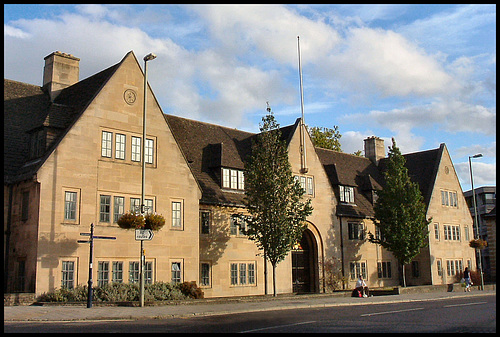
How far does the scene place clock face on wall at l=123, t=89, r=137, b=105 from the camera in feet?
97.2

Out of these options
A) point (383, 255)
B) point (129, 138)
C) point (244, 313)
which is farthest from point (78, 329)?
point (383, 255)

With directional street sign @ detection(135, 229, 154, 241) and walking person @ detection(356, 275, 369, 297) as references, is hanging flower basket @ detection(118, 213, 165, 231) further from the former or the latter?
walking person @ detection(356, 275, 369, 297)

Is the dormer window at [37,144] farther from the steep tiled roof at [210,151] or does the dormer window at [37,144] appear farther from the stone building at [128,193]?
the steep tiled roof at [210,151]

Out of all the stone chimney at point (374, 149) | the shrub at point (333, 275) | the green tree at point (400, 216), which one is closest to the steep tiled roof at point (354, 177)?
the stone chimney at point (374, 149)

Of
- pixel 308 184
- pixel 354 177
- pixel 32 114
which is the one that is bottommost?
pixel 308 184

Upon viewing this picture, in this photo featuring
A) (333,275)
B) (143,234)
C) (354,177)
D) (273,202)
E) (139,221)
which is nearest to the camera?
(143,234)

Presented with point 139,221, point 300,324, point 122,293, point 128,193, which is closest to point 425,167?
point 128,193

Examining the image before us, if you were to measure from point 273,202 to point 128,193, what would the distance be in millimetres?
8362

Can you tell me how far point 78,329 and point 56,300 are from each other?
9766 millimetres

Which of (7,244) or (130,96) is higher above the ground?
(130,96)

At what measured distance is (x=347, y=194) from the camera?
4434 centimetres

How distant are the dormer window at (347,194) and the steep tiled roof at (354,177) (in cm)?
35

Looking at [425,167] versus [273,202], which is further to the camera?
[425,167]

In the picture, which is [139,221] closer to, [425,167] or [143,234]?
[143,234]
